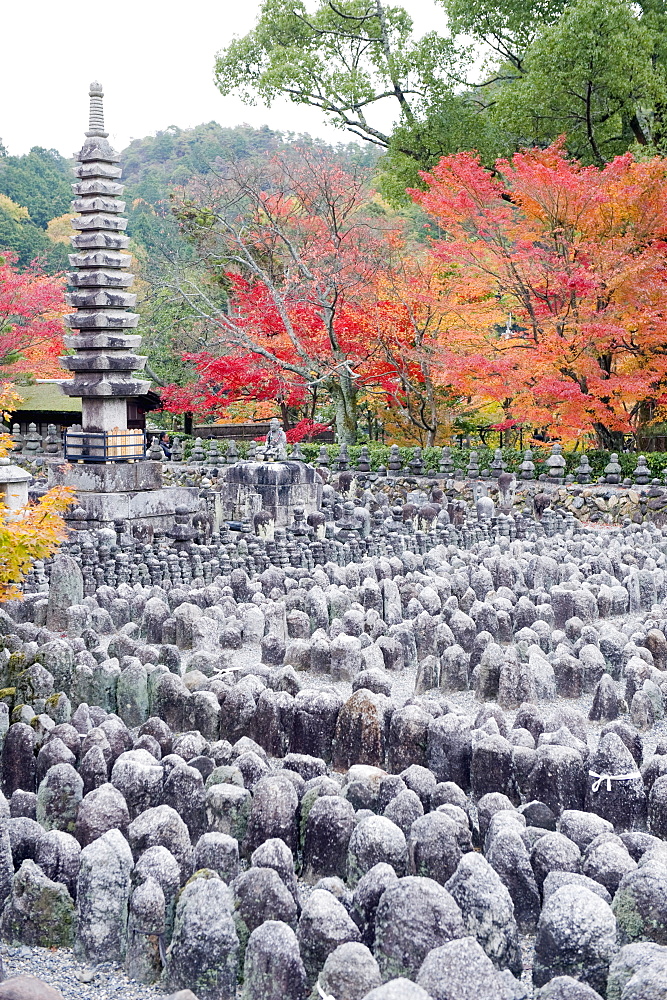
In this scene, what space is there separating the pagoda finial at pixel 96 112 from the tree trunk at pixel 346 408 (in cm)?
799

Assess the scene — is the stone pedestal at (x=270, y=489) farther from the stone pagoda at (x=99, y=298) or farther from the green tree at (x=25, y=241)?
the green tree at (x=25, y=241)

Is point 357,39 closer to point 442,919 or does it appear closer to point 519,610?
point 519,610

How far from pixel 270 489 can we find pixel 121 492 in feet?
8.07

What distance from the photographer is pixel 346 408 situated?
2228cm

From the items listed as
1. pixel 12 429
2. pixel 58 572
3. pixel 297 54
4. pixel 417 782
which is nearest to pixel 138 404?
pixel 12 429

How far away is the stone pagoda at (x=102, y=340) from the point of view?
1577 cm

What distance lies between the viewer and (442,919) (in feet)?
11.9

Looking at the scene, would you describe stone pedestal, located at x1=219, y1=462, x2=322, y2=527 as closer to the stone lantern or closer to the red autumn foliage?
the stone lantern

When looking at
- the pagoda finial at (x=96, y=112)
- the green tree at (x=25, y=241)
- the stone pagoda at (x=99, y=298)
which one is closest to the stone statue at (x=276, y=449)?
the stone pagoda at (x=99, y=298)

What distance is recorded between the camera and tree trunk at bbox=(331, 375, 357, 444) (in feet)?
72.7

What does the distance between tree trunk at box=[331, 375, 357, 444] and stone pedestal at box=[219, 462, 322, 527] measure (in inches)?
249

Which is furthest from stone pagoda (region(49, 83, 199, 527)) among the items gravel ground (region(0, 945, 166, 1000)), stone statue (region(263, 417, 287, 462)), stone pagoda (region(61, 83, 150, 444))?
gravel ground (region(0, 945, 166, 1000))

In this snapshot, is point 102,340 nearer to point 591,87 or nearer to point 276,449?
point 276,449

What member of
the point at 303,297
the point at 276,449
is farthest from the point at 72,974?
the point at 303,297
